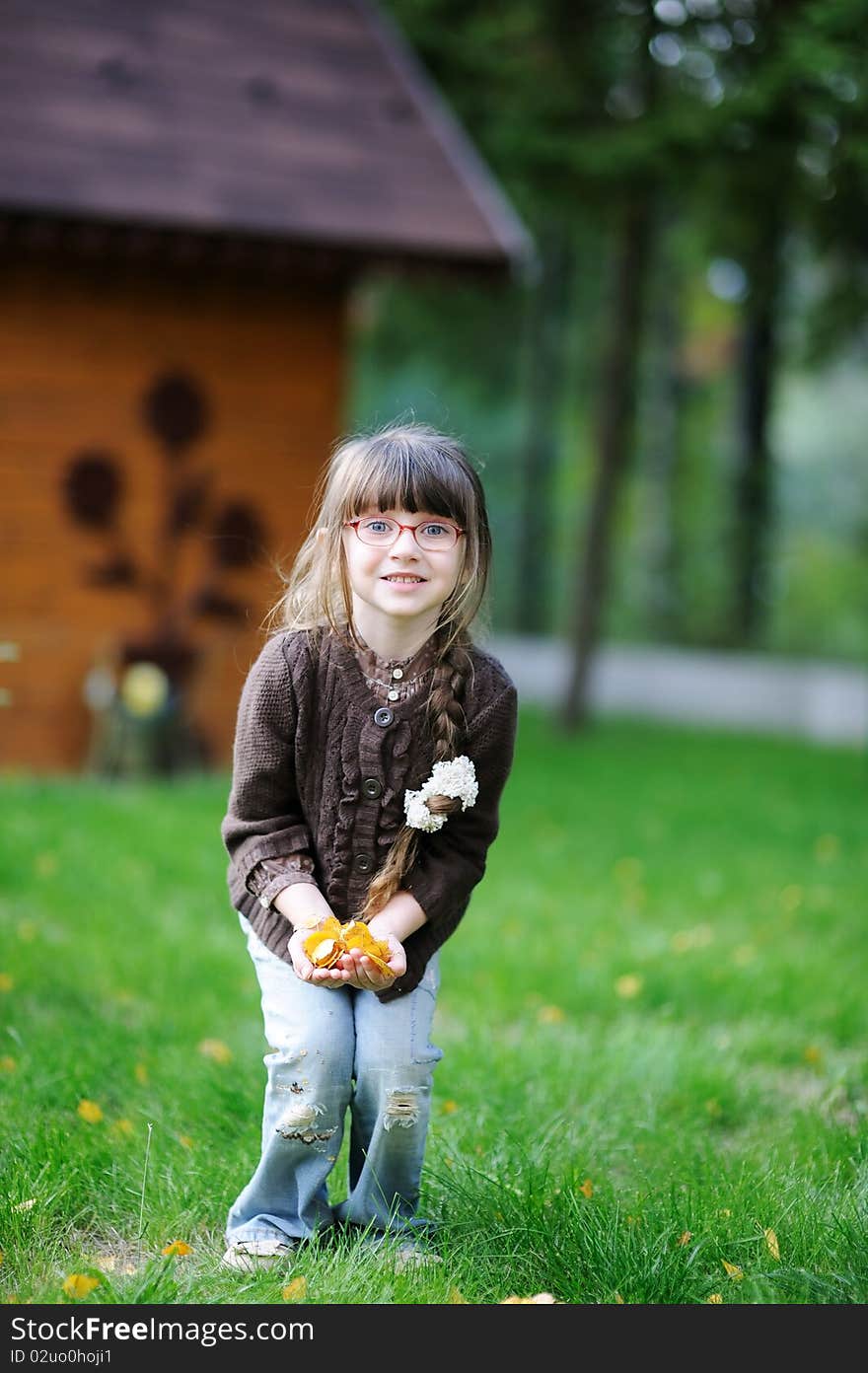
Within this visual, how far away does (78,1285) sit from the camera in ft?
8.34

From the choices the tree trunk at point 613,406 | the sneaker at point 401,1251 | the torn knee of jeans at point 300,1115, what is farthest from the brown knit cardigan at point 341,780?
the tree trunk at point 613,406

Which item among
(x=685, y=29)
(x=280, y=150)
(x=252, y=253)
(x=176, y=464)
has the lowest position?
(x=176, y=464)

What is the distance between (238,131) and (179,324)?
1.20 meters

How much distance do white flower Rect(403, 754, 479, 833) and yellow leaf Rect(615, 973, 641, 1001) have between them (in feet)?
7.87

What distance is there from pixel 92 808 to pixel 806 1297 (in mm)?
5307

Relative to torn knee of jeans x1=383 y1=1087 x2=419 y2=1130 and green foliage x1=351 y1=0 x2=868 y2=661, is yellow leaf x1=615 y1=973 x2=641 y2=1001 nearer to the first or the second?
green foliage x1=351 y1=0 x2=868 y2=661

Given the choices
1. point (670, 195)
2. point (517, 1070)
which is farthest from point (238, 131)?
point (517, 1070)

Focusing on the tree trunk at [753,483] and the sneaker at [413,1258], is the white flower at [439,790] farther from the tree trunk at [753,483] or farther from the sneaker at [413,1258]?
the tree trunk at [753,483]

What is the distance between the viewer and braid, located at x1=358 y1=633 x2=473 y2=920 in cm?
268

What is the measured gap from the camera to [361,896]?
2.72 metres

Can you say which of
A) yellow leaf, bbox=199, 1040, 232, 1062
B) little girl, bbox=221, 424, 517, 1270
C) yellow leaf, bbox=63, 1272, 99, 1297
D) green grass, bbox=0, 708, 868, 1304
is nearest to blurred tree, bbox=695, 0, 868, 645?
green grass, bbox=0, 708, 868, 1304

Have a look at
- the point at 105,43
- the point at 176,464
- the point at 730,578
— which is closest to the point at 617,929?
the point at 176,464

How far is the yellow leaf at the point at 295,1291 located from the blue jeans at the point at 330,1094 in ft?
0.54

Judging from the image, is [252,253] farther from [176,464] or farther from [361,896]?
[361,896]
